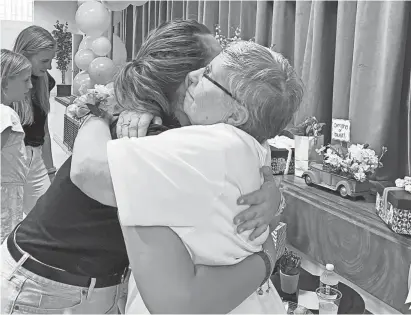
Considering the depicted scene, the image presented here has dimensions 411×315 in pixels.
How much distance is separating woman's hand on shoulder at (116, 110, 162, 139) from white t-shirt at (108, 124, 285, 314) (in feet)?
0.46

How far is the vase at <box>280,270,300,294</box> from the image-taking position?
1.62 metres

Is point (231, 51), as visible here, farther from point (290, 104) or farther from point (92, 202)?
point (92, 202)

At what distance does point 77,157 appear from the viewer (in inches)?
35.4

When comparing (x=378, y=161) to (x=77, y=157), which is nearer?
Result: (x=77, y=157)

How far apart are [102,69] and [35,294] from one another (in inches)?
136

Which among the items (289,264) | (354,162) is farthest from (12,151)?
(354,162)

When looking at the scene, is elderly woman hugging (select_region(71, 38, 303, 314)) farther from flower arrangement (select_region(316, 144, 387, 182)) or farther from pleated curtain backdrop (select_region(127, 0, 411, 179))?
pleated curtain backdrop (select_region(127, 0, 411, 179))

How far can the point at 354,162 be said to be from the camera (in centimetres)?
201

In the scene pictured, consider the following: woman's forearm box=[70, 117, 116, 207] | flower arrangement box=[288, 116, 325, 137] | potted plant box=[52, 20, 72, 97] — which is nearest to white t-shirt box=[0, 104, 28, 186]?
flower arrangement box=[288, 116, 325, 137]

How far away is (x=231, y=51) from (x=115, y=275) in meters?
0.60

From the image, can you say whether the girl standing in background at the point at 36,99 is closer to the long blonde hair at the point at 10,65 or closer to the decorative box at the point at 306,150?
the long blonde hair at the point at 10,65

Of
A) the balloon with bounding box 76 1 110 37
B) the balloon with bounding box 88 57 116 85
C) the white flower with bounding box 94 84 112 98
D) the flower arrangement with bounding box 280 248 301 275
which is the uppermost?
the balloon with bounding box 76 1 110 37

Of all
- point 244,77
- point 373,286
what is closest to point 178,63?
point 244,77

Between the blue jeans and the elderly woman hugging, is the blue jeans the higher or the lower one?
the lower one
